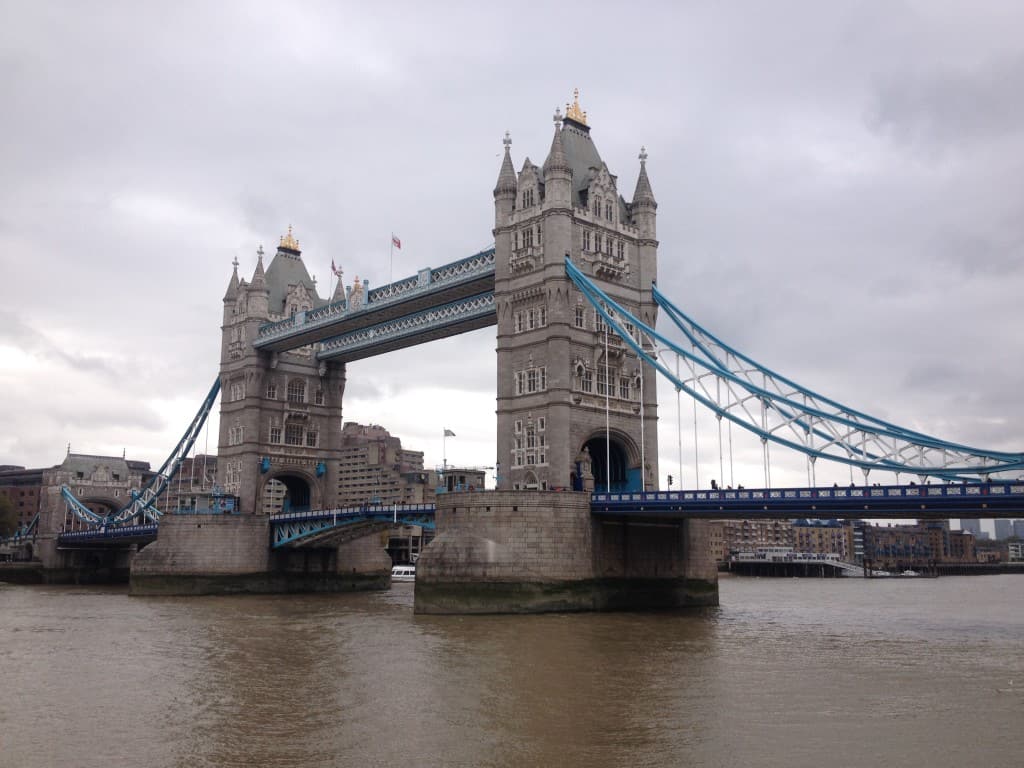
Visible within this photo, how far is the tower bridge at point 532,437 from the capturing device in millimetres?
45375

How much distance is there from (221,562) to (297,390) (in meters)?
17.5

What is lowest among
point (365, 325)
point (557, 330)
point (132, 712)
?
point (132, 712)

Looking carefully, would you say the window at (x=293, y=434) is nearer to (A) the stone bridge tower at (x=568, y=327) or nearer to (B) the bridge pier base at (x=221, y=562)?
(B) the bridge pier base at (x=221, y=562)

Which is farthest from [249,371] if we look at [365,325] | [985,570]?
[985,570]

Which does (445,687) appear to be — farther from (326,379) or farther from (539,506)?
(326,379)

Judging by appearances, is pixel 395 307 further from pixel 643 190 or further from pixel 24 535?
pixel 24 535

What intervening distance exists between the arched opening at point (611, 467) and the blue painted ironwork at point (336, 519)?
10.1 metres

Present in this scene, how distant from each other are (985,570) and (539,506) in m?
166

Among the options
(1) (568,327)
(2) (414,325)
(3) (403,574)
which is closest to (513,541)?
(1) (568,327)

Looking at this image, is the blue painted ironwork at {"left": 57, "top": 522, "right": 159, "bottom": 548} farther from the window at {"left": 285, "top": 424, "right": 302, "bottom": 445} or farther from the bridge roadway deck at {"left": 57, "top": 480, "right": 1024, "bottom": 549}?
the bridge roadway deck at {"left": 57, "top": 480, "right": 1024, "bottom": 549}

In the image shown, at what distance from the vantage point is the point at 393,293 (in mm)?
67750

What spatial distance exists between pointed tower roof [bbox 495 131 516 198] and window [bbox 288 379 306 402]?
2991 cm

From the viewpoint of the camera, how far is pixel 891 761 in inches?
699

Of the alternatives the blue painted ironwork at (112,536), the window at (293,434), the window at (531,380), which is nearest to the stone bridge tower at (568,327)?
the window at (531,380)
